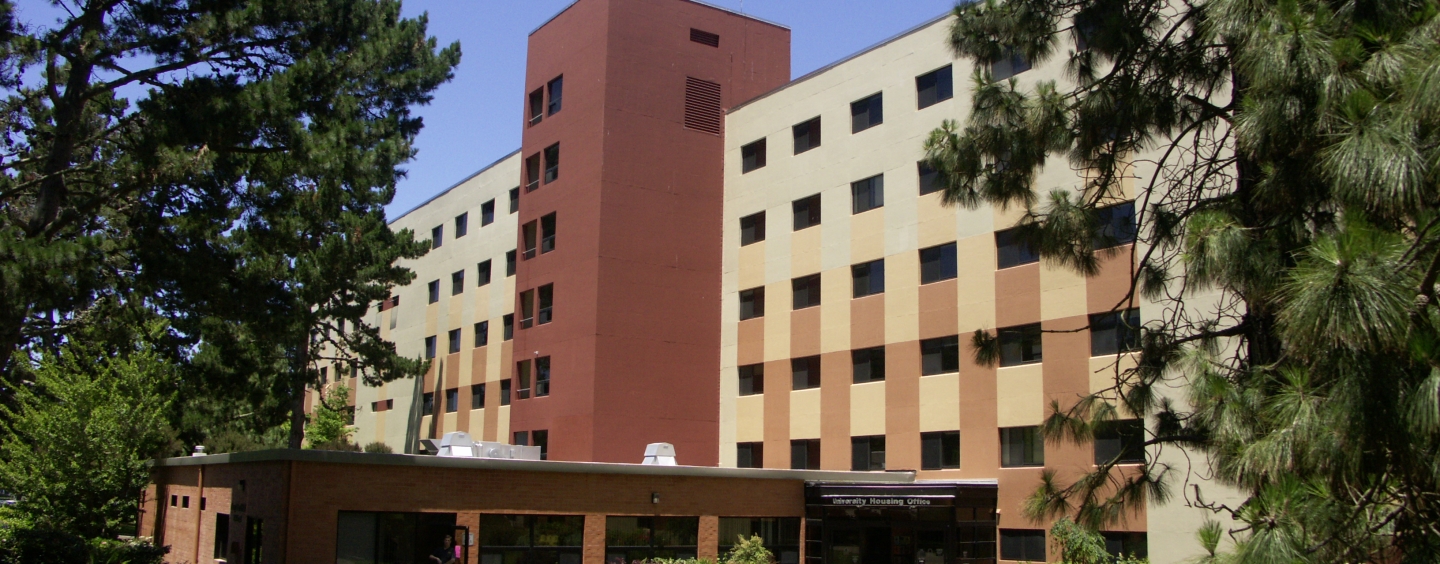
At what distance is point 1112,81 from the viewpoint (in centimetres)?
1223

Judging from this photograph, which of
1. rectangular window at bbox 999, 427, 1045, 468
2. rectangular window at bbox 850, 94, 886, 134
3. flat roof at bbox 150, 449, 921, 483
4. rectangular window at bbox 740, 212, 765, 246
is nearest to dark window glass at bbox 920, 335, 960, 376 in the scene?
rectangular window at bbox 999, 427, 1045, 468

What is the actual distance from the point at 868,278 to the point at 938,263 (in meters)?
2.64

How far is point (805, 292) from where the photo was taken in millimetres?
34875

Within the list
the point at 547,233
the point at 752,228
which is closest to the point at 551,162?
the point at 547,233

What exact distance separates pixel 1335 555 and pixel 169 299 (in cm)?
1975

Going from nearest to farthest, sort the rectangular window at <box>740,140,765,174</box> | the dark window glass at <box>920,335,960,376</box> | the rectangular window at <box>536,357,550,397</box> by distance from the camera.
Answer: the dark window glass at <box>920,335,960,376</box> < the rectangular window at <box>740,140,765,174</box> < the rectangular window at <box>536,357,550,397</box>

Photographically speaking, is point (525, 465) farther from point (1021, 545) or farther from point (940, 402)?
point (1021, 545)

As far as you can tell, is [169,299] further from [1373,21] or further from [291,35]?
[1373,21]

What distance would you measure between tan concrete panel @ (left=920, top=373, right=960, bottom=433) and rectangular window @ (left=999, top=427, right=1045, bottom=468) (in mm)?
1418

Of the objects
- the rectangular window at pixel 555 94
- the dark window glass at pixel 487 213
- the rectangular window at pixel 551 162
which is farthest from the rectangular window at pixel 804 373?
the dark window glass at pixel 487 213

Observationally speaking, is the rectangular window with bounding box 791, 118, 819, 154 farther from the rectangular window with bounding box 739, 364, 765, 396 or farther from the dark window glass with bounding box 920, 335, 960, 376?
the dark window glass with bounding box 920, 335, 960, 376

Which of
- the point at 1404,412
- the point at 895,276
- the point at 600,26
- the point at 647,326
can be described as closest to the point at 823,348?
the point at 895,276

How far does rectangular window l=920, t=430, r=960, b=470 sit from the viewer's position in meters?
29.6

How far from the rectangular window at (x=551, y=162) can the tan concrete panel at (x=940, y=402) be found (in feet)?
50.8
